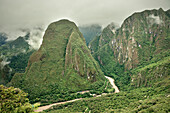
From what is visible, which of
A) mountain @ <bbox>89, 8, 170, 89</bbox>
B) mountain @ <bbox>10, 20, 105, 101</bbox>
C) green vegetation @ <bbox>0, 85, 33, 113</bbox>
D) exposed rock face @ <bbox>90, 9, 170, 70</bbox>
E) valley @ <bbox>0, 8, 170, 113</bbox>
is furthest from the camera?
exposed rock face @ <bbox>90, 9, 170, 70</bbox>

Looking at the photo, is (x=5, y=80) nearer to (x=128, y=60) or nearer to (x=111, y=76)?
(x=111, y=76)

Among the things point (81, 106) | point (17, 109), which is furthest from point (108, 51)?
point (17, 109)

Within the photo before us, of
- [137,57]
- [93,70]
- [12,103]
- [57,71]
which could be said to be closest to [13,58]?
[57,71]

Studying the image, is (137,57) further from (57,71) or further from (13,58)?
(13,58)

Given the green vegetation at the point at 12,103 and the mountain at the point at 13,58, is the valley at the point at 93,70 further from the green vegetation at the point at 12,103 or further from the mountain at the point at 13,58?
the green vegetation at the point at 12,103

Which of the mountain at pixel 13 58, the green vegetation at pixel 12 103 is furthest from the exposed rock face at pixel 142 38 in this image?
the mountain at pixel 13 58

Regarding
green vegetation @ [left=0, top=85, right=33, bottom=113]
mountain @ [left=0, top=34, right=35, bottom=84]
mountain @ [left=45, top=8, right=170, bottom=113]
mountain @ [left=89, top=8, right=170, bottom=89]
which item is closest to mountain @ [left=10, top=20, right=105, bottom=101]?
mountain @ [left=0, top=34, right=35, bottom=84]

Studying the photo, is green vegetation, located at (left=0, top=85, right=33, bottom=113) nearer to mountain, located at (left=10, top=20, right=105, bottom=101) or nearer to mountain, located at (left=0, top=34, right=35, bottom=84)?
mountain, located at (left=10, top=20, right=105, bottom=101)
